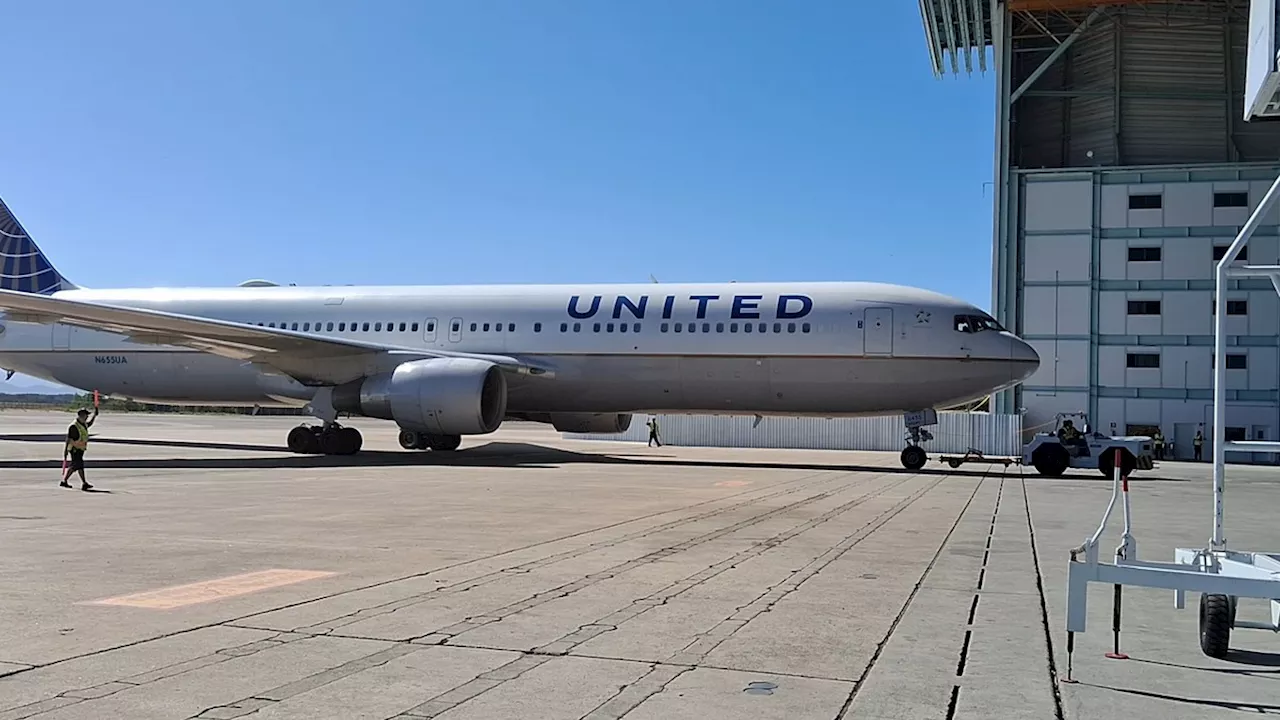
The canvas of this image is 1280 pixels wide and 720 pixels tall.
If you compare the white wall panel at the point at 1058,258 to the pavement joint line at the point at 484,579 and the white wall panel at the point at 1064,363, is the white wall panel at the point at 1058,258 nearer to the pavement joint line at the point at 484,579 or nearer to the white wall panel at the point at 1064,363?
the white wall panel at the point at 1064,363

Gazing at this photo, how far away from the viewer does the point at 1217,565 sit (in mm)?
5969

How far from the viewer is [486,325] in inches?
982

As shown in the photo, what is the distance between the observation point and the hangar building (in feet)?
120

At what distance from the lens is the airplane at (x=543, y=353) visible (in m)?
21.9

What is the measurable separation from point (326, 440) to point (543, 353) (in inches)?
198

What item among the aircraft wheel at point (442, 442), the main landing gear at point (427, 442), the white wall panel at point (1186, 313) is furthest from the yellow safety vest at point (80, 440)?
the white wall panel at point (1186, 313)

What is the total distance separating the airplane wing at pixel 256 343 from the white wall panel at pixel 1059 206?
21.9 metres

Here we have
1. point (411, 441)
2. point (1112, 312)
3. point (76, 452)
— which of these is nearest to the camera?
point (76, 452)

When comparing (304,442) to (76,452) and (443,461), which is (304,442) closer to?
(443,461)

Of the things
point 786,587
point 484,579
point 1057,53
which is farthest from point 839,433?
point 484,579

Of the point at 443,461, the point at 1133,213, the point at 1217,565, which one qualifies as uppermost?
the point at 1133,213

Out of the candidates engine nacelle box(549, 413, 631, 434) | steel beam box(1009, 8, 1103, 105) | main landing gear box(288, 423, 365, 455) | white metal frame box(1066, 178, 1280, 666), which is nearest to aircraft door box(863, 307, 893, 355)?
engine nacelle box(549, 413, 631, 434)

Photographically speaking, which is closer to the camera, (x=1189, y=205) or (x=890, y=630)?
(x=890, y=630)

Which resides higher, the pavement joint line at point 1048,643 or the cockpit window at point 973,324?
the cockpit window at point 973,324
